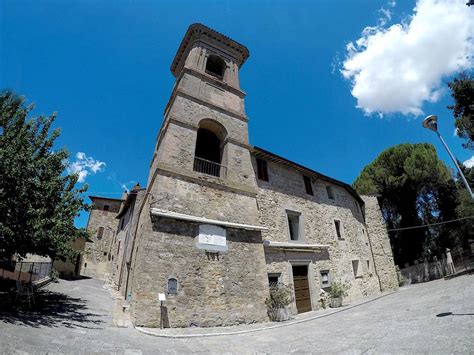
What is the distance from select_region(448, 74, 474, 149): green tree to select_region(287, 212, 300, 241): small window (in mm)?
10369

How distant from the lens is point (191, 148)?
9820mm

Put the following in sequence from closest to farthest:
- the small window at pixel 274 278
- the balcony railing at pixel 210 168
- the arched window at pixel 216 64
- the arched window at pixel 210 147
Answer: the small window at pixel 274 278, the balcony railing at pixel 210 168, the arched window at pixel 210 147, the arched window at pixel 216 64

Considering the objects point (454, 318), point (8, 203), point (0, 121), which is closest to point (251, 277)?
point (454, 318)

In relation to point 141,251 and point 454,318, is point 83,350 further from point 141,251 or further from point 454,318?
point 454,318

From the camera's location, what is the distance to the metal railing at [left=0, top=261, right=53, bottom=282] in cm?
1193

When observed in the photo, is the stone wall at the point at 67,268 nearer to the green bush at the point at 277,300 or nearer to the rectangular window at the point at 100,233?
the rectangular window at the point at 100,233

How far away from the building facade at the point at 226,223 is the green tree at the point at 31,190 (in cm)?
242

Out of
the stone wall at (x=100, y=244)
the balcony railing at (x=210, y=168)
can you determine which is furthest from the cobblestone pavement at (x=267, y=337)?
the stone wall at (x=100, y=244)

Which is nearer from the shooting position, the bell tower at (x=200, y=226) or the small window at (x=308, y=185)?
the bell tower at (x=200, y=226)

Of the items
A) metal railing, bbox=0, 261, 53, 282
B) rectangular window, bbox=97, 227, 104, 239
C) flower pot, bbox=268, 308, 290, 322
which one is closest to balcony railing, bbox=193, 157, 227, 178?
flower pot, bbox=268, 308, 290, 322

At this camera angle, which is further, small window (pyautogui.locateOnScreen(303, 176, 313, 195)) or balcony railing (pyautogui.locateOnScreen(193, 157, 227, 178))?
small window (pyautogui.locateOnScreen(303, 176, 313, 195))

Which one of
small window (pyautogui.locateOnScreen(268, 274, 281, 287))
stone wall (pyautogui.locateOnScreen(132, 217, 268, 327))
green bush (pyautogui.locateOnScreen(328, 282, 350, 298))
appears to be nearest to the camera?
stone wall (pyautogui.locateOnScreen(132, 217, 268, 327))

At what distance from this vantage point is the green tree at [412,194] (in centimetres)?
2097

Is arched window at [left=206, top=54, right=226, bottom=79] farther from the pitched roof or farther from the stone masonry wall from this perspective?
the stone masonry wall
